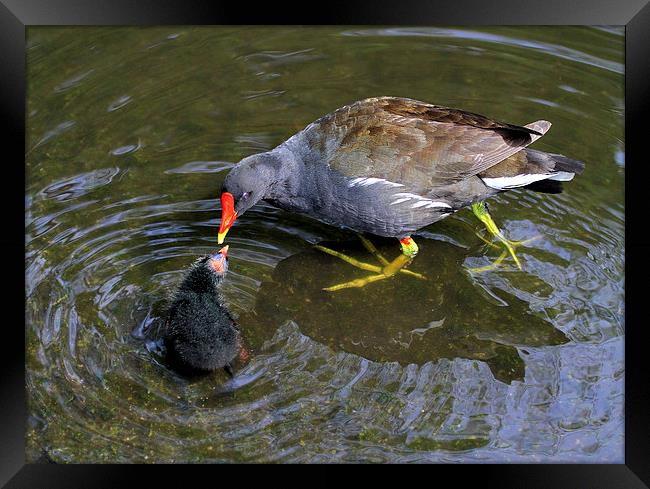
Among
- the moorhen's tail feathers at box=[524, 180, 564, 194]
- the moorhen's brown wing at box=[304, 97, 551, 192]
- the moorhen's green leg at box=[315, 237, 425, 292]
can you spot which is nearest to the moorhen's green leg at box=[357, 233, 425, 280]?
the moorhen's green leg at box=[315, 237, 425, 292]

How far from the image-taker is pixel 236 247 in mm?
5172

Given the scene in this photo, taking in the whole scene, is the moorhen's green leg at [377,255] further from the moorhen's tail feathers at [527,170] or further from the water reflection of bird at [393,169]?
the moorhen's tail feathers at [527,170]

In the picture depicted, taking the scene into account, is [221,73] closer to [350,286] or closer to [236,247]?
[236,247]

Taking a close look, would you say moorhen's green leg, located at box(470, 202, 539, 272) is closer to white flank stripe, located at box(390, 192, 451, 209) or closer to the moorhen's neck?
white flank stripe, located at box(390, 192, 451, 209)

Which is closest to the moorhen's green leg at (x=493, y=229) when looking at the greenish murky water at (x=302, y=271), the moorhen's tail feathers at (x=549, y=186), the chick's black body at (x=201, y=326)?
the greenish murky water at (x=302, y=271)

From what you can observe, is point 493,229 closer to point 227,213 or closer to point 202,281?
point 227,213

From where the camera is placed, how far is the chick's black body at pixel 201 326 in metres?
4.20

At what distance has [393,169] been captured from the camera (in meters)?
4.82

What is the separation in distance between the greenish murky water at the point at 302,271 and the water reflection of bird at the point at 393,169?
38 centimetres

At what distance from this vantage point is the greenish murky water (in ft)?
13.5

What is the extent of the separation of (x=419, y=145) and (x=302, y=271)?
97cm

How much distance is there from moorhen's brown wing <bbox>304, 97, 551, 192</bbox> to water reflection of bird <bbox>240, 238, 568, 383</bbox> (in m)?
0.60
